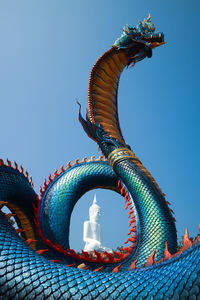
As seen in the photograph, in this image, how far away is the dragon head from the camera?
17.6 feet

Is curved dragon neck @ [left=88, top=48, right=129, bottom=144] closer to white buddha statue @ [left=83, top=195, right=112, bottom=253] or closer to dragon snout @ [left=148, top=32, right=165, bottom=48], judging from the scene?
dragon snout @ [left=148, top=32, right=165, bottom=48]

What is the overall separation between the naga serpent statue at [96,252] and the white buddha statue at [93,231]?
1508 centimetres

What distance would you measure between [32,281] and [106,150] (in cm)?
322

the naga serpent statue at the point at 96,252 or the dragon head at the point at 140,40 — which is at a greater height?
the dragon head at the point at 140,40

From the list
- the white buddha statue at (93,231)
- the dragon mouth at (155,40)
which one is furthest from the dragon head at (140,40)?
the white buddha statue at (93,231)

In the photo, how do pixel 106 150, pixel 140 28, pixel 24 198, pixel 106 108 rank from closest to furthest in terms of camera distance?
pixel 24 198, pixel 106 150, pixel 106 108, pixel 140 28

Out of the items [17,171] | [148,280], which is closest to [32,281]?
[148,280]

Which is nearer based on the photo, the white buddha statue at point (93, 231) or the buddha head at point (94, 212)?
the white buddha statue at point (93, 231)

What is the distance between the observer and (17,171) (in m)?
4.00

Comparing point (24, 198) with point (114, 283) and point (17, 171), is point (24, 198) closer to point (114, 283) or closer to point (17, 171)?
point (17, 171)

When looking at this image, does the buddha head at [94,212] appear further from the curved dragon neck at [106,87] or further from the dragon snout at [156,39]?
the dragon snout at [156,39]

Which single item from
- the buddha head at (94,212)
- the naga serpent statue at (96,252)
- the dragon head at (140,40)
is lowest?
the naga serpent statue at (96,252)

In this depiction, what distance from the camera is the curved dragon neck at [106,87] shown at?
5.07 metres

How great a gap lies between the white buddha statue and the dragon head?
15449 millimetres
